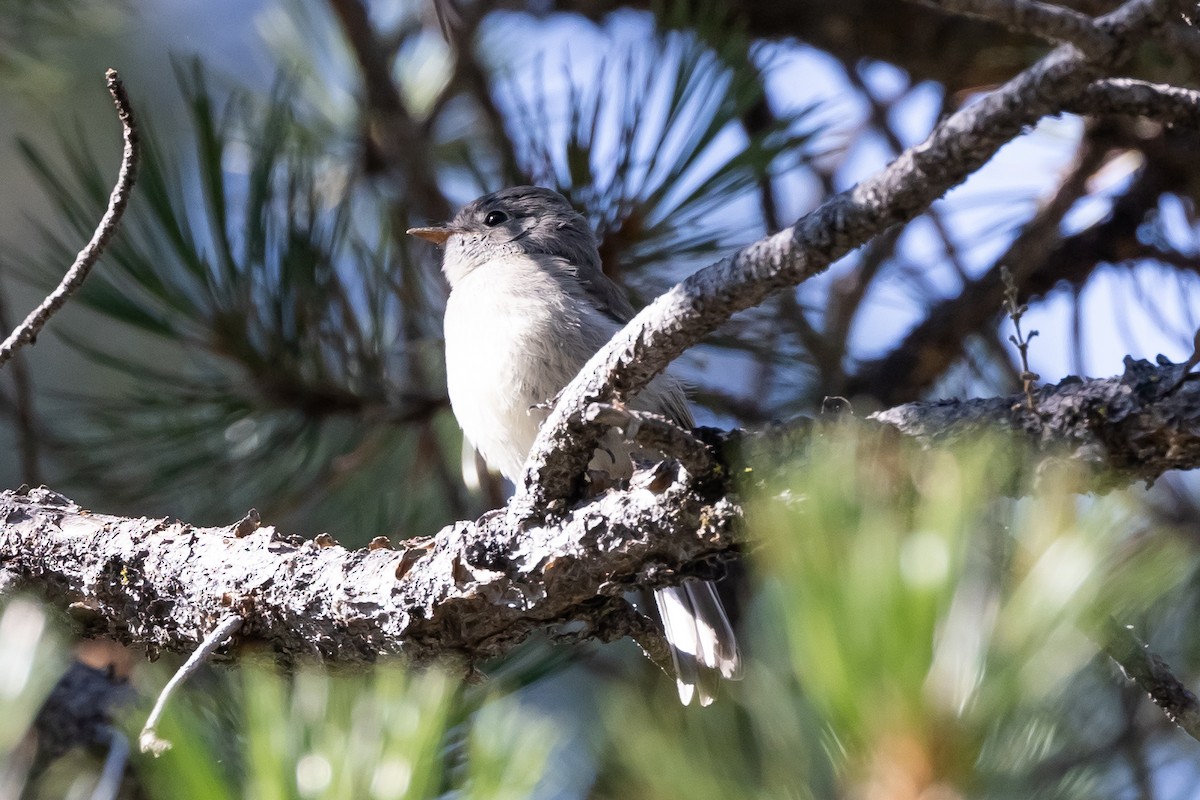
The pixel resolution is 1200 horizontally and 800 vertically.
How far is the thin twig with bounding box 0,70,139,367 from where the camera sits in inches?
76.4

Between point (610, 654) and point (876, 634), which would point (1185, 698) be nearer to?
point (876, 634)

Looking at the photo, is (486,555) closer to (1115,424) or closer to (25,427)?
(1115,424)

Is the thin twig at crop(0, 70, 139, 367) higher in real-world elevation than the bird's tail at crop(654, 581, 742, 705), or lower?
higher

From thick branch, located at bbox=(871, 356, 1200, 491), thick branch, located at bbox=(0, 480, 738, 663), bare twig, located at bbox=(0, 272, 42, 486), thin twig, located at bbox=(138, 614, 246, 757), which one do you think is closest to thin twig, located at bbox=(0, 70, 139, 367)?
thick branch, located at bbox=(0, 480, 738, 663)

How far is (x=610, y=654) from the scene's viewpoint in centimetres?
464

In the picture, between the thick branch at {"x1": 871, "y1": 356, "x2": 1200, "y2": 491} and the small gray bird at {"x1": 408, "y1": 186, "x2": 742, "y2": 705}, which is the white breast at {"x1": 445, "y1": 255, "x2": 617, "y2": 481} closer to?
the small gray bird at {"x1": 408, "y1": 186, "x2": 742, "y2": 705}

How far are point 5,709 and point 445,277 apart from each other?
116 inches

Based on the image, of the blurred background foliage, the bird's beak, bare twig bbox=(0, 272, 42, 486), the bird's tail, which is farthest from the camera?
the bird's beak

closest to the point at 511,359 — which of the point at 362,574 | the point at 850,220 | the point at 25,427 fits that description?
the point at 362,574

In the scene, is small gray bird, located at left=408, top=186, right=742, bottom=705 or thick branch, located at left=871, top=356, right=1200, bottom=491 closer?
thick branch, located at left=871, top=356, right=1200, bottom=491

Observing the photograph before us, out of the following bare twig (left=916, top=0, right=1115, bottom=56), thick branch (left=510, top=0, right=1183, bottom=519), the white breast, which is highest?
bare twig (left=916, top=0, right=1115, bottom=56)

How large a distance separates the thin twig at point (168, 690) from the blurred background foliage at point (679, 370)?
0.11ft

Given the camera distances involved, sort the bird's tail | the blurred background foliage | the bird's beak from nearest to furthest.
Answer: the blurred background foliage
the bird's tail
the bird's beak

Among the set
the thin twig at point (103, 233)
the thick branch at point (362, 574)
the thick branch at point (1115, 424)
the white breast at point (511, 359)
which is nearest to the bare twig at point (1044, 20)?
the thick branch at point (1115, 424)
